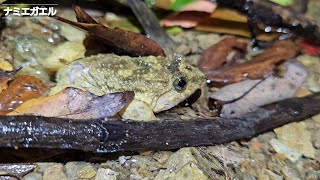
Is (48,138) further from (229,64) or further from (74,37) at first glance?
(229,64)

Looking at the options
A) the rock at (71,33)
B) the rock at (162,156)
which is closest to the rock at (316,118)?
the rock at (162,156)

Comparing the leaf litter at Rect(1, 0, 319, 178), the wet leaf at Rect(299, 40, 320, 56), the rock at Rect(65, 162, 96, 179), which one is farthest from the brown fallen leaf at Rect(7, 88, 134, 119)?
the wet leaf at Rect(299, 40, 320, 56)

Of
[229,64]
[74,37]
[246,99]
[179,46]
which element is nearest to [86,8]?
[74,37]

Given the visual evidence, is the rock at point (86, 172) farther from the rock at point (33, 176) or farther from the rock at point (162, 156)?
the rock at point (162, 156)

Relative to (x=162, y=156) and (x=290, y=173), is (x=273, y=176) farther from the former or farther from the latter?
(x=162, y=156)

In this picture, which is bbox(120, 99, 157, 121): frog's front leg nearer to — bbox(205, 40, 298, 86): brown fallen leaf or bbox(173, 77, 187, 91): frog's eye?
bbox(173, 77, 187, 91): frog's eye

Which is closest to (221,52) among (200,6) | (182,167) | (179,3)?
(200,6)
